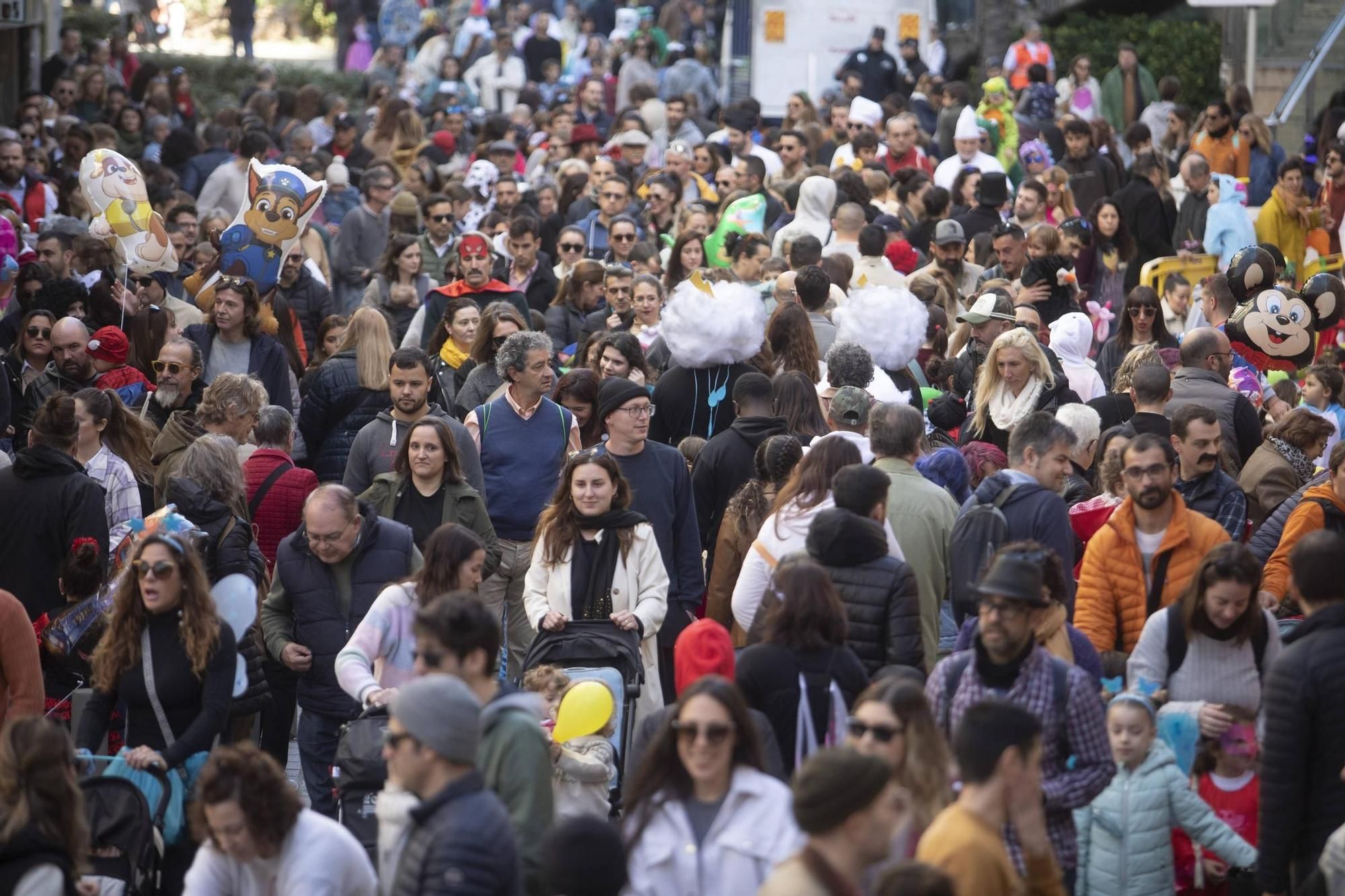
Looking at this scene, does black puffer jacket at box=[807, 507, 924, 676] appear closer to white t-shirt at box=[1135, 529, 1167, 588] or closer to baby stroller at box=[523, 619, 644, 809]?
white t-shirt at box=[1135, 529, 1167, 588]

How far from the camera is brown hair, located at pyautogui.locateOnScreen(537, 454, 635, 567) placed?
26.0 ft

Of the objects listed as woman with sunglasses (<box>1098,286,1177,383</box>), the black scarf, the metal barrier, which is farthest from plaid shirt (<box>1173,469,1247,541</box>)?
the metal barrier

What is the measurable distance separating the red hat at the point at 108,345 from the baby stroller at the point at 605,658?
3.97 meters

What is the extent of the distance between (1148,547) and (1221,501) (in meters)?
0.87

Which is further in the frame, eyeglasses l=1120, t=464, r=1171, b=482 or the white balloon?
the white balloon

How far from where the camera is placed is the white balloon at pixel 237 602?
7453mm

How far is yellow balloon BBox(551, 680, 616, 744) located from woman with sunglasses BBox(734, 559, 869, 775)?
1.24m

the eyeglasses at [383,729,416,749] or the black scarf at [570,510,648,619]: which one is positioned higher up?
the eyeglasses at [383,729,416,749]

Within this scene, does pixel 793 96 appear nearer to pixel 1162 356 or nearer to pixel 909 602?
pixel 1162 356

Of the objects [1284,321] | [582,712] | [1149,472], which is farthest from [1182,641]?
[1284,321]

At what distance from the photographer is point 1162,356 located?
10961mm

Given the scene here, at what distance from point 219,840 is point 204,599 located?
173 centimetres

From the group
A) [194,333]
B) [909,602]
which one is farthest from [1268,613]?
[194,333]

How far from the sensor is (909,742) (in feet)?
17.7
